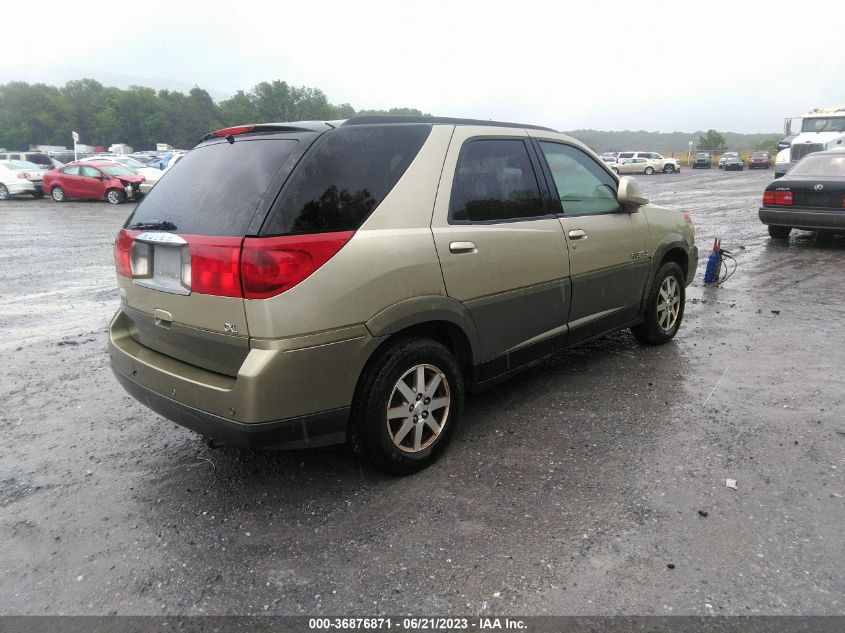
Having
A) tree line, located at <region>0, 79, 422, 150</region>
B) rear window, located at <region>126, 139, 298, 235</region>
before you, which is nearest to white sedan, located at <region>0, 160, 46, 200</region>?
rear window, located at <region>126, 139, 298, 235</region>

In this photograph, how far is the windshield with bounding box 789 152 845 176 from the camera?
33.7ft

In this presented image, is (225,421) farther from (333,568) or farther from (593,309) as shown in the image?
(593,309)

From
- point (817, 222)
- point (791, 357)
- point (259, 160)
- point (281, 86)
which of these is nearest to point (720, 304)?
point (791, 357)

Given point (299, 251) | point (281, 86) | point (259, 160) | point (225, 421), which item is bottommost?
point (225, 421)

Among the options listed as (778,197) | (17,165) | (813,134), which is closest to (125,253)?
(778,197)

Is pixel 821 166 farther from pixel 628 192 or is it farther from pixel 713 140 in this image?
pixel 713 140

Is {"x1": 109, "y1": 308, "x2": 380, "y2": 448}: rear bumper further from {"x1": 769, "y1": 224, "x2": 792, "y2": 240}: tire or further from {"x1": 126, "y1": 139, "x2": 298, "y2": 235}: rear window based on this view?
{"x1": 769, "y1": 224, "x2": 792, "y2": 240}: tire

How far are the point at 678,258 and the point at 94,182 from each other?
74.0 ft

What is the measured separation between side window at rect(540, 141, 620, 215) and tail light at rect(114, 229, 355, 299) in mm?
1956

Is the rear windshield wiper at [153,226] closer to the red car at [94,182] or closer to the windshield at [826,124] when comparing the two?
the red car at [94,182]

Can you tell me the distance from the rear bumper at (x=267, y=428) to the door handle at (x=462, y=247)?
3.42 feet

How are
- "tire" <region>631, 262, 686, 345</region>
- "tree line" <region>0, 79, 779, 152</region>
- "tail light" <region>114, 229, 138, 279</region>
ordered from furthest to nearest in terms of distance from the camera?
1. "tree line" <region>0, 79, 779, 152</region>
2. "tire" <region>631, 262, 686, 345</region>
3. "tail light" <region>114, 229, 138, 279</region>

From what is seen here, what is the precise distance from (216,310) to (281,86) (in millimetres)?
140250

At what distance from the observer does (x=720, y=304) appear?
6.83 meters
